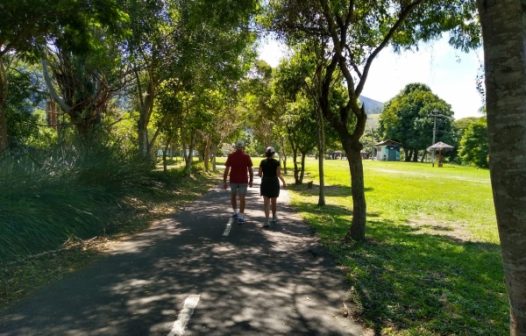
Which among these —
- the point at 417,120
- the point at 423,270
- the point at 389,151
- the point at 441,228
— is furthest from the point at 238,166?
the point at 389,151

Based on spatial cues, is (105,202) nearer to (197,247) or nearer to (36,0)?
(197,247)

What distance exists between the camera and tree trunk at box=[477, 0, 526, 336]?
2.95 m

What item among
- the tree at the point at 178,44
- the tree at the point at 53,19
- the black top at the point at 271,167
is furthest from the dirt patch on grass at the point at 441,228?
the tree at the point at 53,19

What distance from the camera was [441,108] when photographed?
81938mm

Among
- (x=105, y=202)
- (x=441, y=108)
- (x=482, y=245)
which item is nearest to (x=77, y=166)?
(x=105, y=202)

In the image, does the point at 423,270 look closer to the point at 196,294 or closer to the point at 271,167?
the point at 196,294

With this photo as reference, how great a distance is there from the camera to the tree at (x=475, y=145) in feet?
218

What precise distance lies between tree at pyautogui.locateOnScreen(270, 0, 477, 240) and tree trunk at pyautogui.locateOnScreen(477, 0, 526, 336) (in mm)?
6387

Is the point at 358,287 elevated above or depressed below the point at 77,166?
below

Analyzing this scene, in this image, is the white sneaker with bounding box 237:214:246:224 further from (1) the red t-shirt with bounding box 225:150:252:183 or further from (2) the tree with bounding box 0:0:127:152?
(2) the tree with bounding box 0:0:127:152

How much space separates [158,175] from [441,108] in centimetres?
7416

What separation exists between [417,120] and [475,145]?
13814 millimetres

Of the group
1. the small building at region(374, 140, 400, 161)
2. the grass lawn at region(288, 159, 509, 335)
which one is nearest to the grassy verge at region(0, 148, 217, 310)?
the grass lawn at region(288, 159, 509, 335)

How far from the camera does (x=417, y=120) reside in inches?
3177
